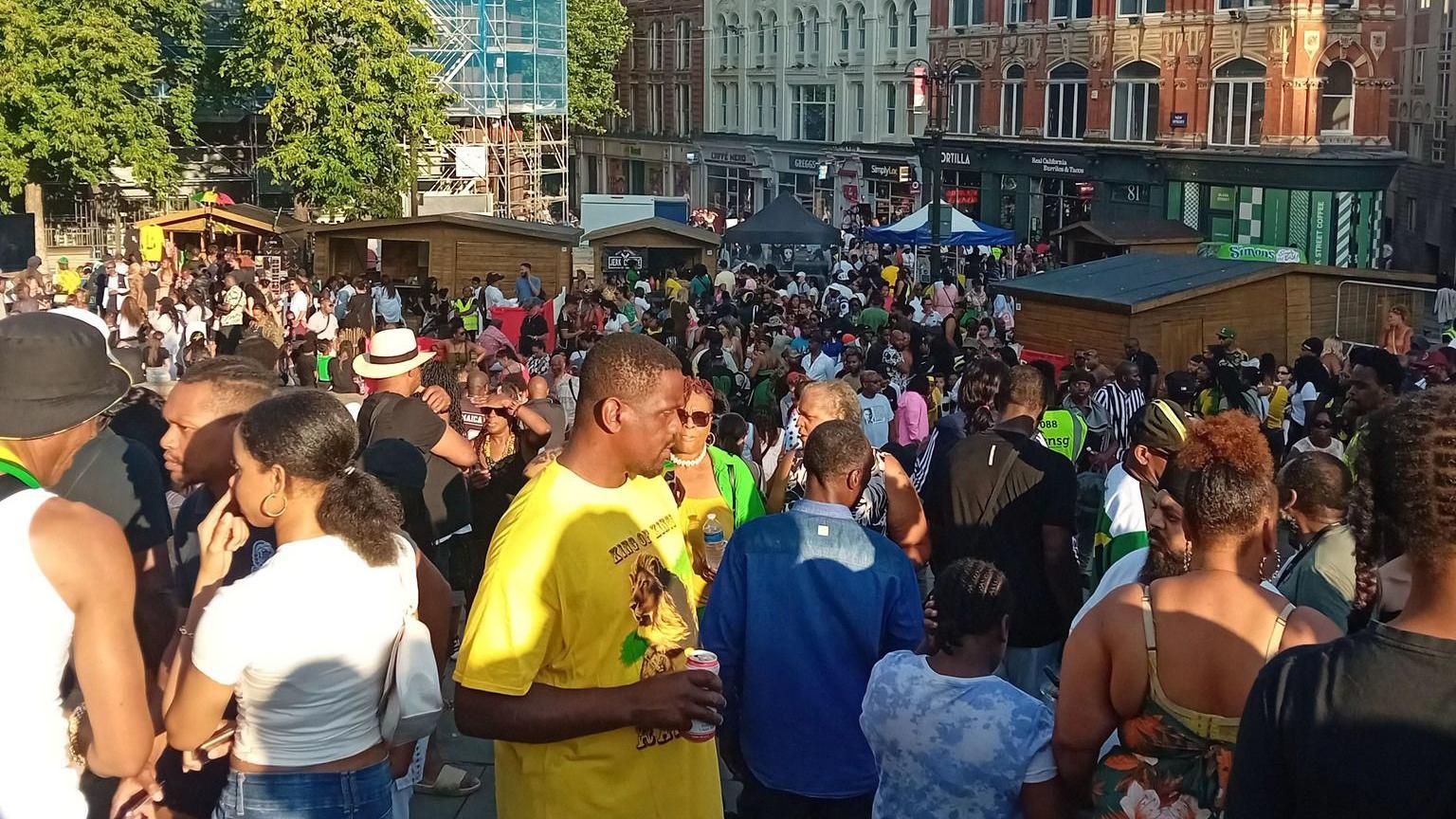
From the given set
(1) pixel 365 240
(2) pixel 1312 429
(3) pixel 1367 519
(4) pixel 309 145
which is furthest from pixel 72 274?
(3) pixel 1367 519

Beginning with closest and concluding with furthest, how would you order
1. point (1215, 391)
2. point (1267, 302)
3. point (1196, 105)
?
point (1215, 391)
point (1267, 302)
point (1196, 105)

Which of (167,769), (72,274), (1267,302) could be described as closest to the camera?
(167,769)

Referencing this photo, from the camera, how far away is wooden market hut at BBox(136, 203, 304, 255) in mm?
31719

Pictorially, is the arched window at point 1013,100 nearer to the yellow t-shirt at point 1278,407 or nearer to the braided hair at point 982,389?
the yellow t-shirt at point 1278,407

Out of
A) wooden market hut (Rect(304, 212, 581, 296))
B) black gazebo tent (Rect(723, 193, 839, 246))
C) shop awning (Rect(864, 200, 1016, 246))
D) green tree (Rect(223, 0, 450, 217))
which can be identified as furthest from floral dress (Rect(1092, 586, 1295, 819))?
green tree (Rect(223, 0, 450, 217))

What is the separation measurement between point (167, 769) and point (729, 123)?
180 ft

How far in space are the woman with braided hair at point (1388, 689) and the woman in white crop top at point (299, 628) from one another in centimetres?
194

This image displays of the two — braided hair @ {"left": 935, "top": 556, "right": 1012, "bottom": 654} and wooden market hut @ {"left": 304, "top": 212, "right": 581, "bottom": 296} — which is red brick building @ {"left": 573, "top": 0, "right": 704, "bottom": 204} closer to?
wooden market hut @ {"left": 304, "top": 212, "right": 581, "bottom": 296}

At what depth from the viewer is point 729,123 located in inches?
2243

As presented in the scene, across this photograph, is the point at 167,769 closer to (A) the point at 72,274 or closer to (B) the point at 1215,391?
(B) the point at 1215,391

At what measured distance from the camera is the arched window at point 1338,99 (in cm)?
3412

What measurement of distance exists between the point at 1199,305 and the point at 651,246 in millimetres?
11781

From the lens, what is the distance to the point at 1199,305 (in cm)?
1683

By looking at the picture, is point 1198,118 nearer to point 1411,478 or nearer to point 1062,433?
point 1062,433
